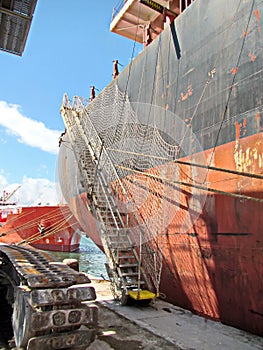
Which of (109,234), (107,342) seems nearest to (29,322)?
(107,342)

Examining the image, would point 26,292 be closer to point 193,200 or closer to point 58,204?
point 193,200

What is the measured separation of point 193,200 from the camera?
641 centimetres

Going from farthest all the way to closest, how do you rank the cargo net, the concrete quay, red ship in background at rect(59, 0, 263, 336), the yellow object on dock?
the cargo net → the yellow object on dock → red ship in background at rect(59, 0, 263, 336) → the concrete quay

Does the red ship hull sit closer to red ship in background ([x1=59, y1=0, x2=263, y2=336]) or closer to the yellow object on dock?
red ship in background ([x1=59, y1=0, x2=263, y2=336])

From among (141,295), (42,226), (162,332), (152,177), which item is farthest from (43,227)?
(162,332)

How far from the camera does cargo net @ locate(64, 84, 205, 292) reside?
6.78 metres

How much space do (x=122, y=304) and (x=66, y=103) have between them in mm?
14236

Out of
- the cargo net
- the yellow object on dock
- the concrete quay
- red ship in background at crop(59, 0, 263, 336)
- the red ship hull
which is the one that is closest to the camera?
the concrete quay

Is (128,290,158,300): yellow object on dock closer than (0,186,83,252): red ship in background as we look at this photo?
Yes

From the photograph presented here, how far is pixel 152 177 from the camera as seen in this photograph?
26.1ft

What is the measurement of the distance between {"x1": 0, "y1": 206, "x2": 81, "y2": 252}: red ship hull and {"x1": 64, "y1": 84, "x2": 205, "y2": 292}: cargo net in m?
15.0

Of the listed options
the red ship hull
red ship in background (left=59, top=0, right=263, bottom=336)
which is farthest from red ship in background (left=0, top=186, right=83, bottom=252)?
red ship in background (left=59, top=0, right=263, bottom=336)

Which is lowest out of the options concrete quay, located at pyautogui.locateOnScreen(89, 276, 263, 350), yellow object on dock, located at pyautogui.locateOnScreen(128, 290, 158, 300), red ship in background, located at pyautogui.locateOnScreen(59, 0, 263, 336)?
concrete quay, located at pyautogui.locateOnScreen(89, 276, 263, 350)

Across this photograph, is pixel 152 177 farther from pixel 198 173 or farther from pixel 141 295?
pixel 141 295
